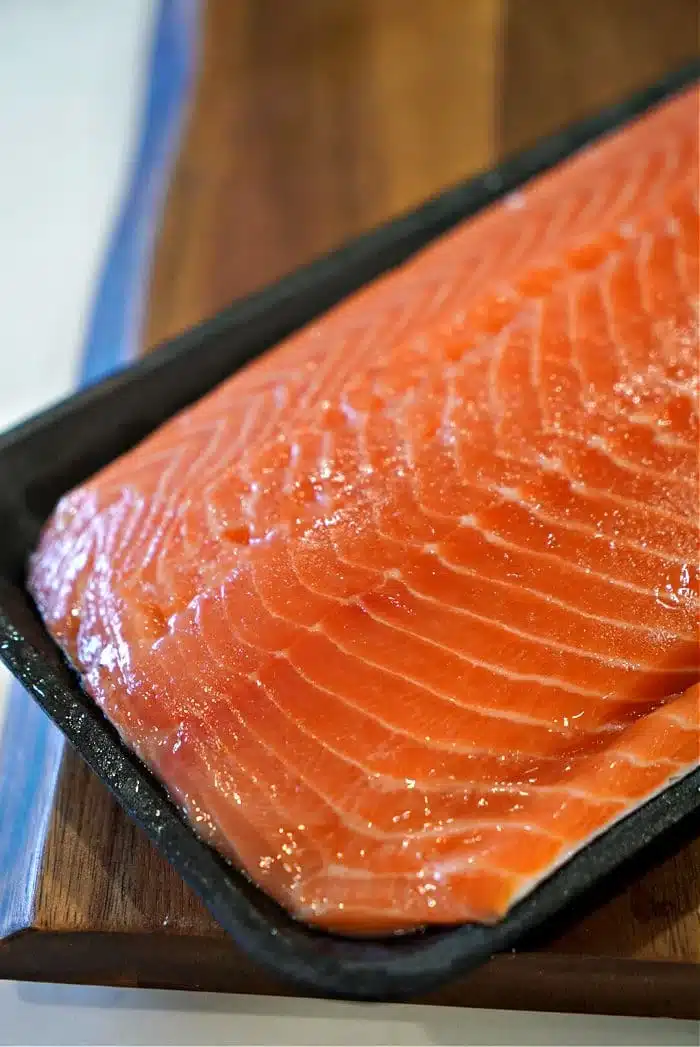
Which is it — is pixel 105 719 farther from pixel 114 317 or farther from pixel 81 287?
pixel 81 287

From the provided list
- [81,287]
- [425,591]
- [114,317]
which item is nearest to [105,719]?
[425,591]

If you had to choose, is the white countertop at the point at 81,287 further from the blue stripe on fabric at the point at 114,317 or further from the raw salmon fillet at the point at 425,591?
the raw salmon fillet at the point at 425,591

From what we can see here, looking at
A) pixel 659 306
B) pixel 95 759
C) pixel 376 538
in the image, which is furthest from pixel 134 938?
pixel 659 306

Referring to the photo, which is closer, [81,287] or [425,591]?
[425,591]

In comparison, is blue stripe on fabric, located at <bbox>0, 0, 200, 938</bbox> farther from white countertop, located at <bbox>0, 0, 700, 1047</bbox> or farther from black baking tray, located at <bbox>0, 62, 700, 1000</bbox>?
black baking tray, located at <bbox>0, 62, 700, 1000</bbox>

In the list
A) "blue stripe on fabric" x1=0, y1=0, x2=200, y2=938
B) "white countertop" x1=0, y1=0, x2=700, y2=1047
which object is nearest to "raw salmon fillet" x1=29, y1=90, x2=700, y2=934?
"blue stripe on fabric" x1=0, y1=0, x2=200, y2=938

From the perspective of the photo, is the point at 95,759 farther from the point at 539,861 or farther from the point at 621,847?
the point at 621,847
